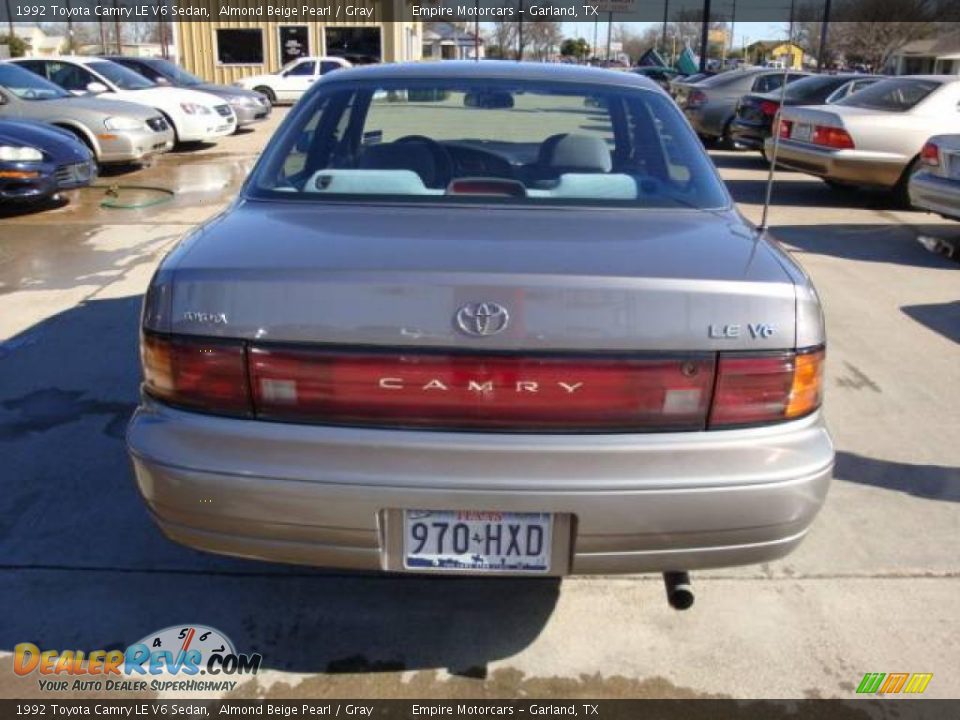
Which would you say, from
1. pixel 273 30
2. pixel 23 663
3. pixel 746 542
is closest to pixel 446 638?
pixel 746 542

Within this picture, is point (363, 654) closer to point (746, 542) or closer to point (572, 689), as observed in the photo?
point (572, 689)

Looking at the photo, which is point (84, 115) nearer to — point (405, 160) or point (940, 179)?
point (405, 160)

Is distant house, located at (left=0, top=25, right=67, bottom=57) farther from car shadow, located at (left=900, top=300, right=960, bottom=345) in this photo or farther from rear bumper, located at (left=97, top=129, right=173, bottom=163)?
car shadow, located at (left=900, top=300, right=960, bottom=345)

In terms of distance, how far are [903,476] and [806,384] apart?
182cm

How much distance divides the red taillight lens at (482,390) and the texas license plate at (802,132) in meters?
8.98

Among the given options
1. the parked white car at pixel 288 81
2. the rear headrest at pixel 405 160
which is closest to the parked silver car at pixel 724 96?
the parked white car at pixel 288 81

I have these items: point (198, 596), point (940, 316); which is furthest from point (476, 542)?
point (940, 316)

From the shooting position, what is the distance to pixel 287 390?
2180 mm

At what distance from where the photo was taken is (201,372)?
220cm

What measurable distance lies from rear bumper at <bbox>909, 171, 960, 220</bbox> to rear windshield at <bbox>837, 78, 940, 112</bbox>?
237cm

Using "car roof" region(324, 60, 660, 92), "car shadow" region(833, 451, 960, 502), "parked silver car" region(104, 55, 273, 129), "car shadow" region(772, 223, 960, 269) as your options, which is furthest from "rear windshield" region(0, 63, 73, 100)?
"car shadow" region(833, 451, 960, 502)

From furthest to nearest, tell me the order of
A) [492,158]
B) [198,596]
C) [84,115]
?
[84,115] < [492,158] < [198,596]

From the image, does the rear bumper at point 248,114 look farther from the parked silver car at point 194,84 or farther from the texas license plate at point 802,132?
the texas license plate at point 802,132

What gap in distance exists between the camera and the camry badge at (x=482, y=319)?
2076 millimetres
